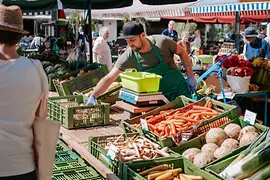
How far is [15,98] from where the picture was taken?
6.73ft

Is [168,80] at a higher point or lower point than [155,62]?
lower

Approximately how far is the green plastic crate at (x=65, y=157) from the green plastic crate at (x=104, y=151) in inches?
7.0

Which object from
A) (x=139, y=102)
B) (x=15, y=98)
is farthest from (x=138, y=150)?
(x=15, y=98)

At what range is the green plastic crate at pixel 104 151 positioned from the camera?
2.91 meters

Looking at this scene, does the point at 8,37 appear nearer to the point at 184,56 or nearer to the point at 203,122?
the point at 203,122

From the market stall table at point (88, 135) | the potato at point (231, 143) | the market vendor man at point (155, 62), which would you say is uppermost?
the market vendor man at point (155, 62)

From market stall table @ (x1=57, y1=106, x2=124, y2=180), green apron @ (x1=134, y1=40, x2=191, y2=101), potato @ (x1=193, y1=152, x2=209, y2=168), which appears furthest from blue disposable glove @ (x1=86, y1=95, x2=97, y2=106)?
potato @ (x1=193, y1=152, x2=209, y2=168)

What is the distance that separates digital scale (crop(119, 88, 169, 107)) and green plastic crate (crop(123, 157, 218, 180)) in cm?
115

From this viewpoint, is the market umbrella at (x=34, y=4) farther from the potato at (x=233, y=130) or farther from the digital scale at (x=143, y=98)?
the potato at (x=233, y=130)

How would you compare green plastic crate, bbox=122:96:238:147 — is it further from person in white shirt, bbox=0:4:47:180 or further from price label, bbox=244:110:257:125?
person in white shirt, bbox=0:4:47:180

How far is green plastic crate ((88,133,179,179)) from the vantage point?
115 inches

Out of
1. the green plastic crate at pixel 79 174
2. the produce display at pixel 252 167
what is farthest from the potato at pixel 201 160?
the green plastic crate at pixel 79 174

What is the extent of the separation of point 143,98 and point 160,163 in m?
1.20

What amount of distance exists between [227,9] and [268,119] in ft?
8.40
